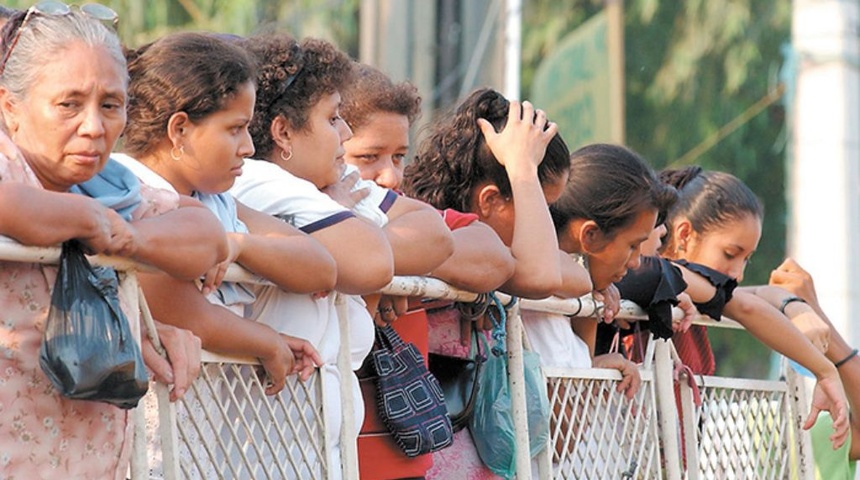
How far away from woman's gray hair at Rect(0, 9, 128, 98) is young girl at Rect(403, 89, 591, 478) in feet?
5.48

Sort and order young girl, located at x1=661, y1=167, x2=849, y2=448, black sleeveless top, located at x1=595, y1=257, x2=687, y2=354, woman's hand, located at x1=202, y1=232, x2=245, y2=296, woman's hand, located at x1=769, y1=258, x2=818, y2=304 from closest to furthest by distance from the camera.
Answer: woman's hand, located at x1=202, y1=232, x2=245, y2=296
black sleeveless top, located at x1=595, y1=257, x2=687, y2=354
young girl, located at x1=661, y1=167, x2=849, y2=448
woman's hand, located at x1=769, y1=258, x2=818, y2=304

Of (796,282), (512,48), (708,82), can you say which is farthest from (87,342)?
(708,82)

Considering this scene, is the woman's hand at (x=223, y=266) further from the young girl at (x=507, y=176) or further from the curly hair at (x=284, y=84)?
the young girl at (x=507, y=176)

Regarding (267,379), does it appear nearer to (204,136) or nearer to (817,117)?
(204,136)

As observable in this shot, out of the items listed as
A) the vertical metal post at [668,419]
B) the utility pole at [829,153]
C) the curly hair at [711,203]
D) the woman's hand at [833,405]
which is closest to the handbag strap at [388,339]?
the vertical metal post at [668,419]

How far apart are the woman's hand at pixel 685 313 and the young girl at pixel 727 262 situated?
130 millimetres

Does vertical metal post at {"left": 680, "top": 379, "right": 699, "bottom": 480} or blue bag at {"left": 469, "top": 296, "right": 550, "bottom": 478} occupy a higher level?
blue bag at {"left": 469, "top": 296, "right": 550, "bottom": 478}

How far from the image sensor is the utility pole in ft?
34.7

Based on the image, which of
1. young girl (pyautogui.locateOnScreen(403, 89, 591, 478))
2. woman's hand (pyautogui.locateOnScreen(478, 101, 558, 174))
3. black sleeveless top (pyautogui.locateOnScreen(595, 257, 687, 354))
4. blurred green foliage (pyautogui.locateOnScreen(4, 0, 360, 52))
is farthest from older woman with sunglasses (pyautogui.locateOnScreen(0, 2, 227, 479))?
blurred green foliage (pyautogui.locateOnScreen(4, 0, 360, 52))

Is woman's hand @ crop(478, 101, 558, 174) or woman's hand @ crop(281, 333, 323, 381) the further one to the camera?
woman's hand @ crop(478, 101, 558, 174)

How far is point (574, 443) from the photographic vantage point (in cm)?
479

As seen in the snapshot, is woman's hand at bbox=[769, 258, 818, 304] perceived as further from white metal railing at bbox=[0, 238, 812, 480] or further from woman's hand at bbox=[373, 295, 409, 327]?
woman's hand at bbox=[373, 295, 409, 327]

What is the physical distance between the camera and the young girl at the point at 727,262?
5680 millimetres

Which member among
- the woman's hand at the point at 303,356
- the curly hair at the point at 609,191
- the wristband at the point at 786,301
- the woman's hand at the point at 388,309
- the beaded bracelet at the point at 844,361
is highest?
the curly hair at the point at 609,191
